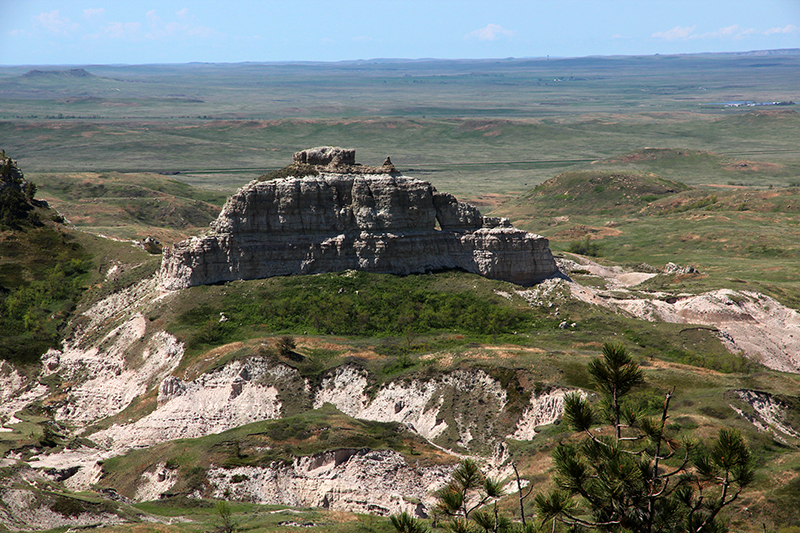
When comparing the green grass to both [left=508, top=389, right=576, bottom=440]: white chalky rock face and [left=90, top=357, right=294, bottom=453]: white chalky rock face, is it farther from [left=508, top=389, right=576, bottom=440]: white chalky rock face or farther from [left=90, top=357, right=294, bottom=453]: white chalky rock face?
[left=508, top=389, right=576, bottom=440]: white chalky rock face

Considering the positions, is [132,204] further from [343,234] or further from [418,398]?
[418,398]

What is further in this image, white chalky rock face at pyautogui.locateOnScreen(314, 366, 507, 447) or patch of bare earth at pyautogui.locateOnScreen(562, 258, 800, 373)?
patch of bare earth at pyautogui.locateOnScreen(562, 258, 800, 373)

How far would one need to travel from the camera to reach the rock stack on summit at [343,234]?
68.7 m

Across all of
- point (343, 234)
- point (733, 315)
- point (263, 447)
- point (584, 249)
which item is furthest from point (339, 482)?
point (584, 249)

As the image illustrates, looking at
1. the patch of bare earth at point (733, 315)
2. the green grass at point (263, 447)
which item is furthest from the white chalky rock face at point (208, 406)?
the patch of bare earth at point (733, 315)

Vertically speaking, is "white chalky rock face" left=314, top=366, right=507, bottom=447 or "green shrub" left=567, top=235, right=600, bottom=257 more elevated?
"white chalky rock face" left=314, top=366, right=507, bottom=447

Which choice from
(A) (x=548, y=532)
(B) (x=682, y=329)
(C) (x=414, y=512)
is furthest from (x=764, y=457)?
(B) (x=682, y=329)

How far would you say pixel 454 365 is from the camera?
5356 centimetres

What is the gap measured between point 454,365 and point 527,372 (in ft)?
18.5

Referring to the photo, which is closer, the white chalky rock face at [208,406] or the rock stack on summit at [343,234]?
the white chalky rock face at [208,406]

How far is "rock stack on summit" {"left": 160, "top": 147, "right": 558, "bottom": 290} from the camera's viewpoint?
68.7m

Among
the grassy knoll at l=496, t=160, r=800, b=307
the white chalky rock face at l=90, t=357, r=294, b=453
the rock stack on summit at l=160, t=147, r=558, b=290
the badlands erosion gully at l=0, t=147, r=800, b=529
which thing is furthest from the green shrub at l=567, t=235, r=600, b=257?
the white chalky rock face at l=90, t=357, r=294, b=453

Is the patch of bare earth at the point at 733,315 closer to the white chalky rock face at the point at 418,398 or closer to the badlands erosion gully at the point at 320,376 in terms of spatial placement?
the badlands erosion gully at the point at 320,376

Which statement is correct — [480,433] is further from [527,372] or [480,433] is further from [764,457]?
[764,457]
